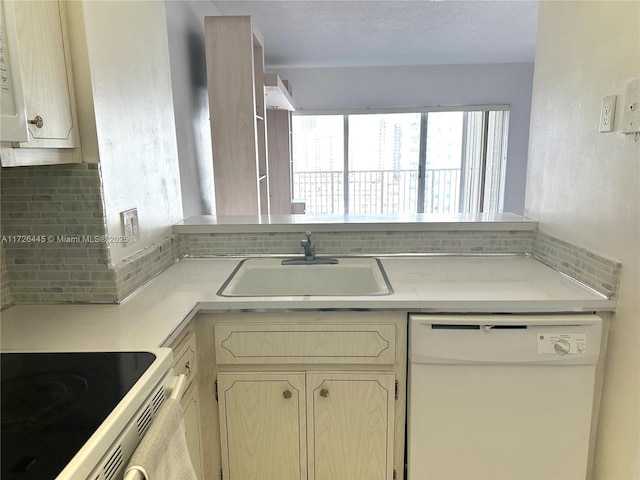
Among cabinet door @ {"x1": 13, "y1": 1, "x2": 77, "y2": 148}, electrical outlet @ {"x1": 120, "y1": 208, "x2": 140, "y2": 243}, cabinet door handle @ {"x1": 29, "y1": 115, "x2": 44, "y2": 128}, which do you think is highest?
cabinet door @ {"x1": 13, "y1": 1, "x2": 77, "y2": 148}

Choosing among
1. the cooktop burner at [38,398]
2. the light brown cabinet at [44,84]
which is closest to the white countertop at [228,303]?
the cooktop burner at [38,398]

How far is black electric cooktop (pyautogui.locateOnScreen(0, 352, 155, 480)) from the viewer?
0.66 m

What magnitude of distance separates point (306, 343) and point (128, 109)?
99 cm

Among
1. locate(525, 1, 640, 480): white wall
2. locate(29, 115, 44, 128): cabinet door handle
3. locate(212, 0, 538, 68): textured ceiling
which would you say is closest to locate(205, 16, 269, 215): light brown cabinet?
locate(212, 0, 538, 68): textured ceiling

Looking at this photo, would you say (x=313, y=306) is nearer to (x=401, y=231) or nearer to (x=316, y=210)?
(x=401, y=231)

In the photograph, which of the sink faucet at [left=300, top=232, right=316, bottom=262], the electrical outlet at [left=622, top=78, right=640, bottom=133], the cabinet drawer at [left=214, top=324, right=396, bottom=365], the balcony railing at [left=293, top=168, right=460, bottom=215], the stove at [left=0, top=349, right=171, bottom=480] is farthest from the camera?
the balcony railing at [left=293, top=168, right=460, bottom=215]

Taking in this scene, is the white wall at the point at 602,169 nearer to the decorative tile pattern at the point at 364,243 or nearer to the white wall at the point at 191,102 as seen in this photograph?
the decorative tile pattern at the point at 364,243

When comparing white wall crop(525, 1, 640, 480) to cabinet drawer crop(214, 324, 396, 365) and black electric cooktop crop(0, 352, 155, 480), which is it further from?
black electric cooktop crop(0, 352, 155, 480)

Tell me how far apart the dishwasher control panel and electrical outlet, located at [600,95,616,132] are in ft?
2.03

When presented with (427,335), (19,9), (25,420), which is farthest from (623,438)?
(19,9)

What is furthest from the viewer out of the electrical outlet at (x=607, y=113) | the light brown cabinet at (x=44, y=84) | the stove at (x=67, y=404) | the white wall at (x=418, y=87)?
the white wall at (x=418, y=87)

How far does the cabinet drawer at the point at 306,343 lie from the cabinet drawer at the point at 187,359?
76mm

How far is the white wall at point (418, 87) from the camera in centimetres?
535

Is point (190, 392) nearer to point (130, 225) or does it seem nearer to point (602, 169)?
point (130, 225)
